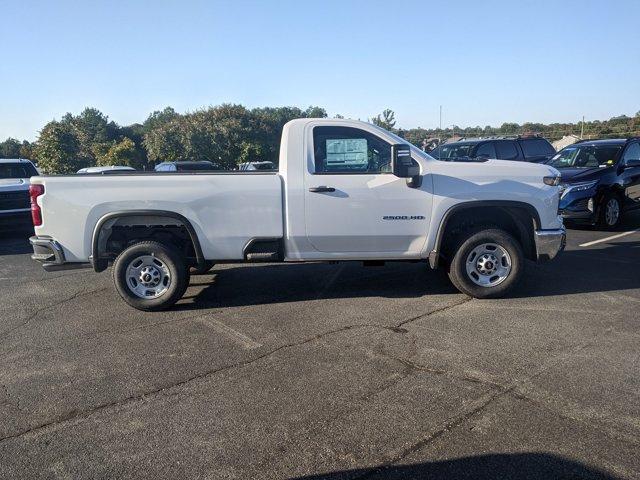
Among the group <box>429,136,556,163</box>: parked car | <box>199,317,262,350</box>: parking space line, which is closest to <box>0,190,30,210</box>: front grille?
<box>199,317,262,350</box>: parking space line

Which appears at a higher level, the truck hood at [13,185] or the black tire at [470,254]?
the truck hood at [13,185]

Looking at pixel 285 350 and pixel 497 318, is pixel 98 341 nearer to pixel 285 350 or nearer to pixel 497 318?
pixel 285 350

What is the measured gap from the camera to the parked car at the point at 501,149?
504 inches

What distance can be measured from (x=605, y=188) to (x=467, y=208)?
19.5 feet

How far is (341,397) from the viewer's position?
3.74 metres

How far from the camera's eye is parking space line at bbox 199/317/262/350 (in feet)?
15.8

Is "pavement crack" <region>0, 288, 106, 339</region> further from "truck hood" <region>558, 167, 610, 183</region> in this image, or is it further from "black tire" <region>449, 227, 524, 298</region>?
Result: "truck hood" <region>558, 167, 610, 183</region>

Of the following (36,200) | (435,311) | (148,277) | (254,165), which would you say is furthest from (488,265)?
(254,165)

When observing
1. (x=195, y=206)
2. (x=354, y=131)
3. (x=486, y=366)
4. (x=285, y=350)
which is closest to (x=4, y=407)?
(x=285, y=350)

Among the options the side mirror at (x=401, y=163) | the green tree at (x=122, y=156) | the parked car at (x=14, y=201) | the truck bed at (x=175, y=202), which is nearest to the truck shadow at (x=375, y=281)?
the truck bed at (x=175, y=202)

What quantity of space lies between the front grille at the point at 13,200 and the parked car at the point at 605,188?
38.4 feet

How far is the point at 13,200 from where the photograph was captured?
11.8 meters

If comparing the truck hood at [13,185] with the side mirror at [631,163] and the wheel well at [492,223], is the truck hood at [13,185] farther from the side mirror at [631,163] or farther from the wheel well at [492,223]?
the side mirror at [631,163]

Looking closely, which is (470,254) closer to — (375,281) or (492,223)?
(492,223)
